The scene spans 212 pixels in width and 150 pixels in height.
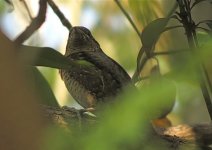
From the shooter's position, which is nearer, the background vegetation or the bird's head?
the background vegetation

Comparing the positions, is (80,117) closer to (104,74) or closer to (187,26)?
(187,26)

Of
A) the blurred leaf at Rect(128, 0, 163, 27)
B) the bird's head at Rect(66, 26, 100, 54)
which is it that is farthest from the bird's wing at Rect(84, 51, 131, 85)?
the bird's head at Rect(66, 26, 100, 54)

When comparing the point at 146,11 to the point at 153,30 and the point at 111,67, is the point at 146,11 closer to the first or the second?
the point at 111,67

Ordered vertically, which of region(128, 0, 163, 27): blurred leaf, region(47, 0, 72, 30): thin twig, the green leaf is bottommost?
the green leaf

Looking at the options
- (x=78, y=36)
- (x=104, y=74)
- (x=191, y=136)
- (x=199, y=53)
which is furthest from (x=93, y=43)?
(x=199, y=53)

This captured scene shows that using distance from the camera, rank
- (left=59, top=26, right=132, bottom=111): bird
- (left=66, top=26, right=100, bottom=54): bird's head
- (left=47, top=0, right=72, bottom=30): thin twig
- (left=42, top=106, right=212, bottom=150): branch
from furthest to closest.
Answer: (left=66, top=26, right=100, bottom=54): bird's head
(left=47, top=0, right=72, bottom=30): thin twig
(left=59, top=26, right=132, bottom=111): bird
(left=42, top=106, right=212, bottom=150): branch

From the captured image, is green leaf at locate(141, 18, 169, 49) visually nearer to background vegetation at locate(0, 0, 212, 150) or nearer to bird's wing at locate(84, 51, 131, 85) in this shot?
background vegetation at locate(0, 0, 212, 150)

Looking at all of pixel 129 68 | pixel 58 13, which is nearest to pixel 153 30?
pixel 58 13

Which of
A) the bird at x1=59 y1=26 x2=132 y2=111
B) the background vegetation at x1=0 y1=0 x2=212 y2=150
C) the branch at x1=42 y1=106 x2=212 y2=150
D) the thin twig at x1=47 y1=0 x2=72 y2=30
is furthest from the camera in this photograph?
the thin twig at x1=47 y1=0 x2=72 y2=30

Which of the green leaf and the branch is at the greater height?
the green leaf
